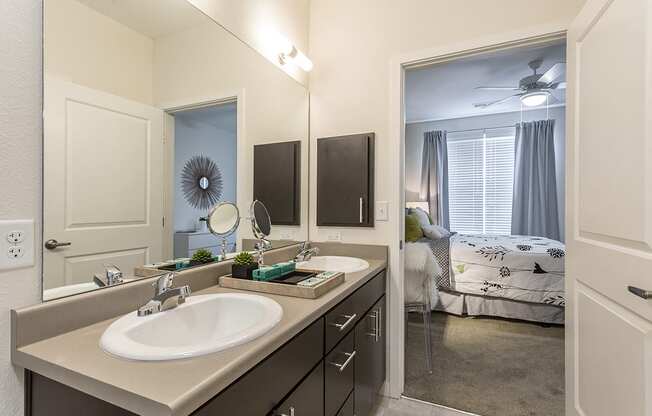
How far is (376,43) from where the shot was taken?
6.55ft

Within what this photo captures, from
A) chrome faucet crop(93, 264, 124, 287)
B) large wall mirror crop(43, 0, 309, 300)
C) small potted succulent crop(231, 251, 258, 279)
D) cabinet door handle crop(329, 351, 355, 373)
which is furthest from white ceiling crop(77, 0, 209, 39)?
cabinet door handle crop(329, 351, 355, 373)

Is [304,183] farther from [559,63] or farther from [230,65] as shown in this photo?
[559,63]

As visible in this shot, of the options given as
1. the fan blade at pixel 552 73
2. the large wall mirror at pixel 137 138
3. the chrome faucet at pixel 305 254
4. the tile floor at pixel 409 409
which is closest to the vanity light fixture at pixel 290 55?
the large wall mirror at pixel 137 138

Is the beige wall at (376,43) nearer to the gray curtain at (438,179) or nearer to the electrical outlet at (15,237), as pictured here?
the electrical outlet at (15,237)

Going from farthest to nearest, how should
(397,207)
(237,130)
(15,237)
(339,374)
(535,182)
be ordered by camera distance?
(535,182) < (397,207) < (237,130) < (339,374) < (15,237)

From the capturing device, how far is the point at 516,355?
2.44 metres

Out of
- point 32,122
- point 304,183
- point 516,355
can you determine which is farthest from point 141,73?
point 516,355

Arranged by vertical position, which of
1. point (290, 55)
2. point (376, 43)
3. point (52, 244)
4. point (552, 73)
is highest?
point (552, 73)

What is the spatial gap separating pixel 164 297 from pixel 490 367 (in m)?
2.26

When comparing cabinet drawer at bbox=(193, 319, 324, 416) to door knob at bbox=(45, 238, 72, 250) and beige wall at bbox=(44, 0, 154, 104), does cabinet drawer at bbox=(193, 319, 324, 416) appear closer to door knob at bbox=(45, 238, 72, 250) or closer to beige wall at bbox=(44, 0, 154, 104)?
door knob at bbox=(45, 238, 72, 250)

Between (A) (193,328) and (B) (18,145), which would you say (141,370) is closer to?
(A) (193,328)

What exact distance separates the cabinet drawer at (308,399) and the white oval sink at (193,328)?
0.75ft

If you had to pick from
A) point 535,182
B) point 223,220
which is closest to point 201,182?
point 223,220

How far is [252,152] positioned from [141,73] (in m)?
0.68
